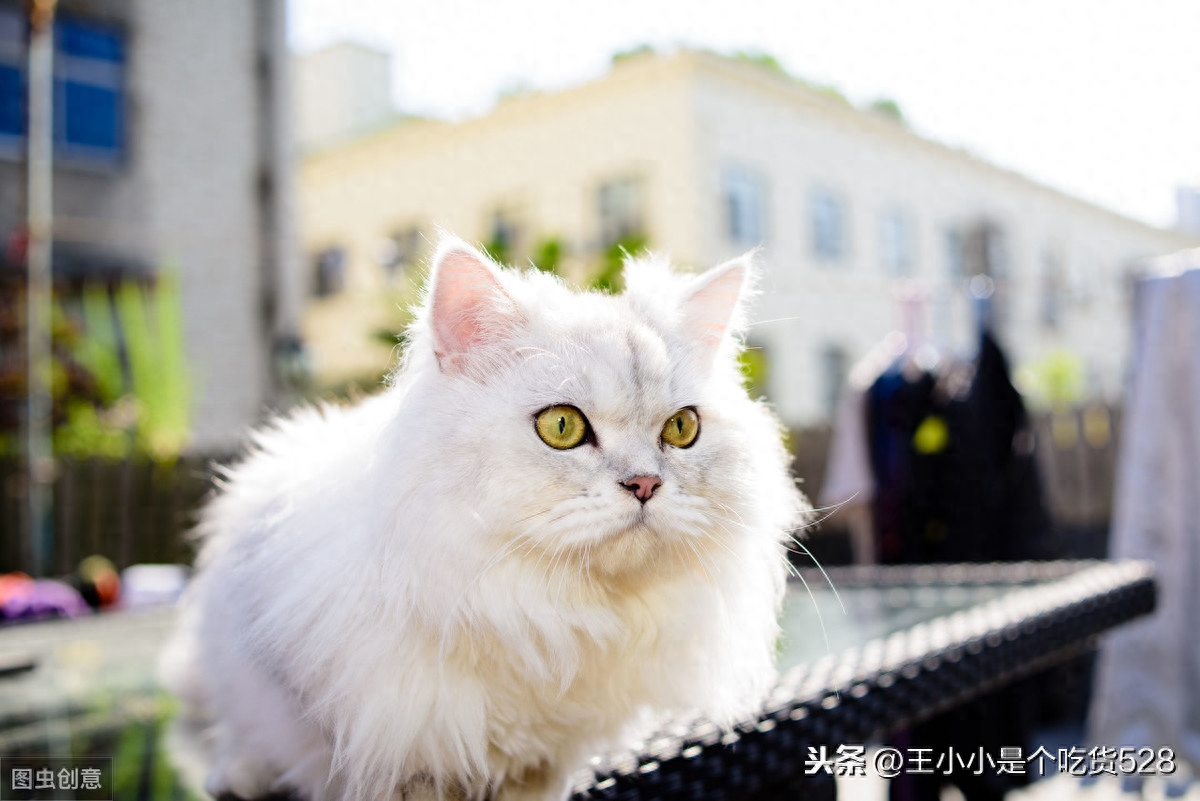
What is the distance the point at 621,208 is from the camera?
10.8m

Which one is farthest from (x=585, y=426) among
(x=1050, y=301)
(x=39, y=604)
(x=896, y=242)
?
(x=1050, y=301)

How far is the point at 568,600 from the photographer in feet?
2.70

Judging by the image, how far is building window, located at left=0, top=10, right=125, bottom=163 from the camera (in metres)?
6.93

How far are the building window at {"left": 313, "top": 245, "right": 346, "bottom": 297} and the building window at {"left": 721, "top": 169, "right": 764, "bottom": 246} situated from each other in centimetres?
638

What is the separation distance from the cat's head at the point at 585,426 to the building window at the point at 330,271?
1337 centimetres

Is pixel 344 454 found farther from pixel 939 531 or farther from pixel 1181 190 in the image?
pixel 1181 190

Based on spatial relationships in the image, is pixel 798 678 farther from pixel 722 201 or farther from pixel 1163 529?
pixel 722 201

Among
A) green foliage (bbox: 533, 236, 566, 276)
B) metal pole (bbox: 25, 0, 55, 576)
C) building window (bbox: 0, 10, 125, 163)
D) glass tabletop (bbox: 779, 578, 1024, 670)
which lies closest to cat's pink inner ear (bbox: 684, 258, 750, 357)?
glass tabletop (bbox: 779, 578, 1024, 670)

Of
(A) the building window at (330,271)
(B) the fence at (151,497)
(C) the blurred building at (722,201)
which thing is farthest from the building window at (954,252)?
(A) the building window at (330,271)

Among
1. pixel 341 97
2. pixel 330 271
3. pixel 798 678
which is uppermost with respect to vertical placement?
pixel 341 97

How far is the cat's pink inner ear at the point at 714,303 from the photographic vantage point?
40.0 inches

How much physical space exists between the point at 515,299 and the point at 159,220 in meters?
7.73

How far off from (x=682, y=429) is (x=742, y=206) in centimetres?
1039

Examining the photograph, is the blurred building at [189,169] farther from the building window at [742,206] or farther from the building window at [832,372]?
the building window at [832,372]
